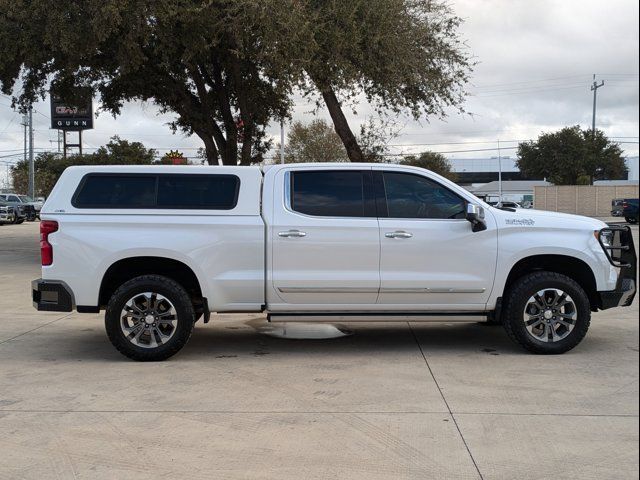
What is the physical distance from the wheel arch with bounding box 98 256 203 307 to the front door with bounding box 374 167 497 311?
6.71 feet

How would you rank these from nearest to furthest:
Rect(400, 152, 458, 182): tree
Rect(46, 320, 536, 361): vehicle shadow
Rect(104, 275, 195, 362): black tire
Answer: Rect(104, 275, 195, 362): black tire, Rect(46, 320, 536, 361): vehicle shadow, Rect(400, 152, 458, 182): tree

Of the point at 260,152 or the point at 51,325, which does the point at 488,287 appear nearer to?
the point at 51,325

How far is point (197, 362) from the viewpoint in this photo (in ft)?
21.8

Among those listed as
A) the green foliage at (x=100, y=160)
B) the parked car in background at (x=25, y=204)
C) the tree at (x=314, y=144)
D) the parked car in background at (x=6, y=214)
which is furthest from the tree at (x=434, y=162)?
the parked car in background at (x=6, y=214)

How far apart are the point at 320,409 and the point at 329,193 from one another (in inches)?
98.8

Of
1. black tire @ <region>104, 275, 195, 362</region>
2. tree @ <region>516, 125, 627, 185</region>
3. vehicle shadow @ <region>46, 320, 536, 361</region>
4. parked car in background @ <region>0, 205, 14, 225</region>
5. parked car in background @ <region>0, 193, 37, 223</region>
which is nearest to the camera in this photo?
black tire @ <region>104, 275, 195, 362</region>

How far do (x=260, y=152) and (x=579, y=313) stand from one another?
18.5 m

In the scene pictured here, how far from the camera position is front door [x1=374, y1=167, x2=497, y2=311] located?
258 inches

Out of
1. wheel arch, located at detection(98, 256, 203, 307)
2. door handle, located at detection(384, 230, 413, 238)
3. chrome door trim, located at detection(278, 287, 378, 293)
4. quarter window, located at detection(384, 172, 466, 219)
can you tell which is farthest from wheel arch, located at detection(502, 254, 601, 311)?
wheel arch, located at detection(98, 256, 203, 307)

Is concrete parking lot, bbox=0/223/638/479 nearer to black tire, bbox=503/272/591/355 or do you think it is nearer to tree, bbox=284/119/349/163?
black tire, bbox=503/272/591/355

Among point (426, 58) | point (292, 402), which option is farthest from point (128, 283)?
point (426, 58)

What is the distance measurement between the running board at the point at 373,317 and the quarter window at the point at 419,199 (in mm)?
1040

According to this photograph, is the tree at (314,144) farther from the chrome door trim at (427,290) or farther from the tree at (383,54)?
the chrome door trim at (427,290)

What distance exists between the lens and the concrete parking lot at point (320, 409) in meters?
4.10
